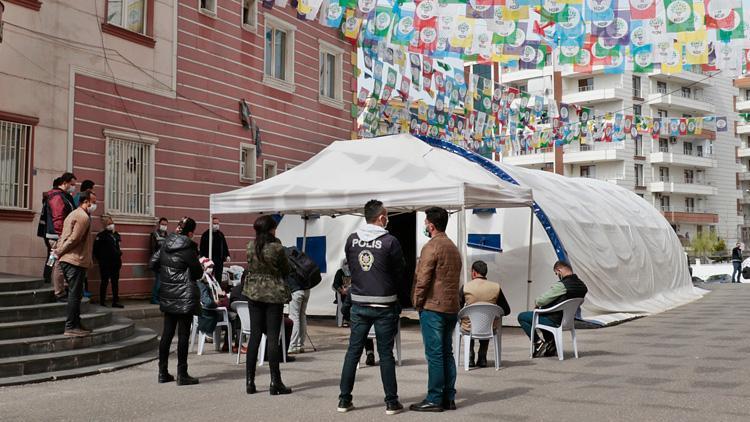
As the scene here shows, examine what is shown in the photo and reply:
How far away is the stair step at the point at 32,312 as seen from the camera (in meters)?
9.84

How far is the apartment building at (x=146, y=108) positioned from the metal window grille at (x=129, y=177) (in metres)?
0.03

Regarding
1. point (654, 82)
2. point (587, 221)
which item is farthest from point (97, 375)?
point (654, 82)

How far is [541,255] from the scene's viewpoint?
15414mm

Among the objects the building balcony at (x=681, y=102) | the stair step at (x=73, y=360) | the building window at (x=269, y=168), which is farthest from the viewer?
the building balcony at (x=681, y=102)

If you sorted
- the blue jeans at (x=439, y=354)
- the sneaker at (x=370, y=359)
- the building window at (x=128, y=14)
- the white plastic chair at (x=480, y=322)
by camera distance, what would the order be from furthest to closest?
1. the building window at (x=128, y=14)
2. the sneaker at (x=370, y=359)
3. the white plastic chair at (x=480, y=322)
4. the blue jeans at (x=439, y=354)

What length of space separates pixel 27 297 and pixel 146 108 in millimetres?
7030

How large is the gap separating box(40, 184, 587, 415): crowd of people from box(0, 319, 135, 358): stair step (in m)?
0.15

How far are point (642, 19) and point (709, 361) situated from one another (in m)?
6.74

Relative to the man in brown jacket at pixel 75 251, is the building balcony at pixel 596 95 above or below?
above

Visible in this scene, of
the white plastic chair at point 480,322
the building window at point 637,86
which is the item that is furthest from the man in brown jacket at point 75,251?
the building window at point 637,86

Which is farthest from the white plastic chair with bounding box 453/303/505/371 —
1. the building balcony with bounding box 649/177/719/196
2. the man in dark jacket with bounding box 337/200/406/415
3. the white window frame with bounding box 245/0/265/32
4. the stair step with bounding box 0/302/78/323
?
the building balcony with bounding box 649/177/719/196

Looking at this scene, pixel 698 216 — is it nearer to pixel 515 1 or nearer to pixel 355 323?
pixel 515 1

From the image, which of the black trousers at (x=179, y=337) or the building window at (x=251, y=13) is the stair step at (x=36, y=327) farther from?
the building window at (x=251, y=13)

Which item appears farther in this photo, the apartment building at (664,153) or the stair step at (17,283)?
the apartment building at (664,153)
